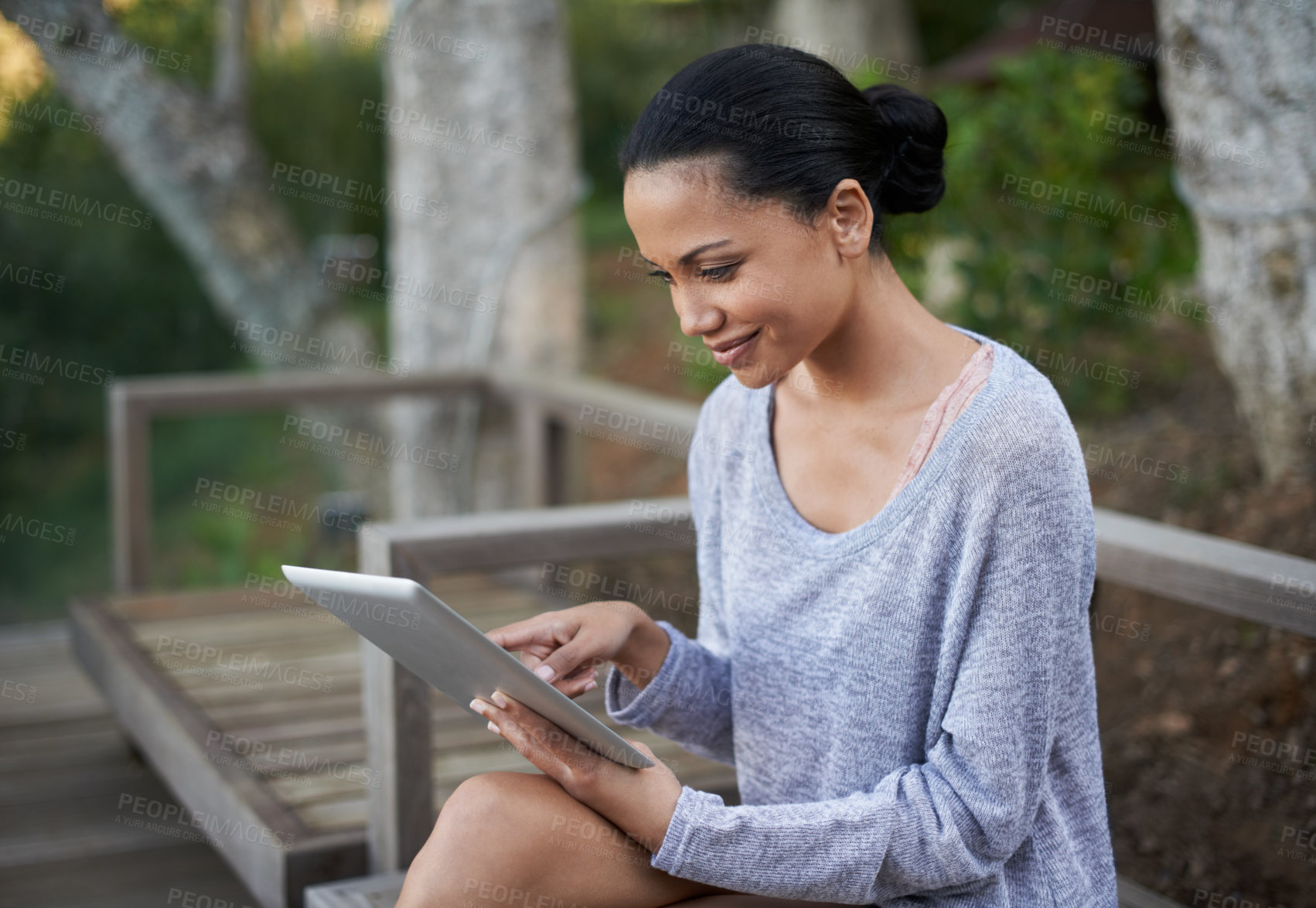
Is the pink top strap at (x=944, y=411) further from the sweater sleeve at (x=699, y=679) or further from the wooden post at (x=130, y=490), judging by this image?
the wooden post at (x=130, y=490)

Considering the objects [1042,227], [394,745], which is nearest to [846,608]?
[394,745]

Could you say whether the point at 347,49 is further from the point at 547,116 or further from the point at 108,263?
the point at 547,116

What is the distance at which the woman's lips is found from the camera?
4.23 ft

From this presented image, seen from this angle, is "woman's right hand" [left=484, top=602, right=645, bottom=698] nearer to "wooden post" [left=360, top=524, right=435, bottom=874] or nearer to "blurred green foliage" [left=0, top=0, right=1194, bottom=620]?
"wooden post" [left=360, top=524, right=435, bottom=874]

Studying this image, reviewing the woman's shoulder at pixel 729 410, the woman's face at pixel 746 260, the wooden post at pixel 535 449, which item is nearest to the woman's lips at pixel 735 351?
the woman's face at pixel 746 260

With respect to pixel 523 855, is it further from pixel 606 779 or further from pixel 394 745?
pixel 394 745

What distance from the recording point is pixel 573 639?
1.41m

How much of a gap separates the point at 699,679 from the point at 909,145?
2.16 feet

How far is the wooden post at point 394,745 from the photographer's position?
1778 mm

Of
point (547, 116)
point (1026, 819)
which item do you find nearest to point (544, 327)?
point (547, 116)

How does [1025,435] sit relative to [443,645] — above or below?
above

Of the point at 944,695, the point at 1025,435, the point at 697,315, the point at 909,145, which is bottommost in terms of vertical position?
the point at 944,695

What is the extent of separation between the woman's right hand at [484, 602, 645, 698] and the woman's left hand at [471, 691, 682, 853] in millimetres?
134

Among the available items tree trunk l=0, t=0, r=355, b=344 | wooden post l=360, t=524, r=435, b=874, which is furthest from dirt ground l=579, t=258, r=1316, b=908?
tree trunk l=0, t=0, r=355, b=344
